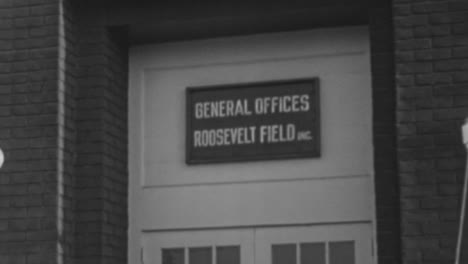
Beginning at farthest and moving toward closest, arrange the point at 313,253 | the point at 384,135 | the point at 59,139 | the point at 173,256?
the point at 173,256 → the point at 313,253 → the point at 59,139 → the point at 384,135

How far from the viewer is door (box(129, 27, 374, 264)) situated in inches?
284

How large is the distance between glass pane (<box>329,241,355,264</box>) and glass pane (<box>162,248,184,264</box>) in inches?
40.5

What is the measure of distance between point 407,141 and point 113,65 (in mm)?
2171

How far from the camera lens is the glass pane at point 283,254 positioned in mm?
7215

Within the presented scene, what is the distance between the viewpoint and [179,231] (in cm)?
745

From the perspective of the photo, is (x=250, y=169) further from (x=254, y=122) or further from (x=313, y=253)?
(x=313, y=253)

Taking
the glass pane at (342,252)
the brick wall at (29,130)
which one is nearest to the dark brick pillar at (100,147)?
the brick wall at (29,130)

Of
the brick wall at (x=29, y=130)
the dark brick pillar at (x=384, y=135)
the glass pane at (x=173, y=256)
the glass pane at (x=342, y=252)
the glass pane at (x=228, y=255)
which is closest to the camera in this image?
the dark brick pillar at (x=384, y=135)

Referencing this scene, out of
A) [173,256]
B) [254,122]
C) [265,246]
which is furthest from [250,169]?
[173,256]

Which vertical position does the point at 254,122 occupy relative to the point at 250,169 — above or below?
above

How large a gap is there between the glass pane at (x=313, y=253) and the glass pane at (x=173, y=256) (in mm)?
842

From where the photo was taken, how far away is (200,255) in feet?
24.2

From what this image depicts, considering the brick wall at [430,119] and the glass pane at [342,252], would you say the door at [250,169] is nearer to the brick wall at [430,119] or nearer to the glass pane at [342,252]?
the glass pane at [342,252]

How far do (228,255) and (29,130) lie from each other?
5.12 ft
